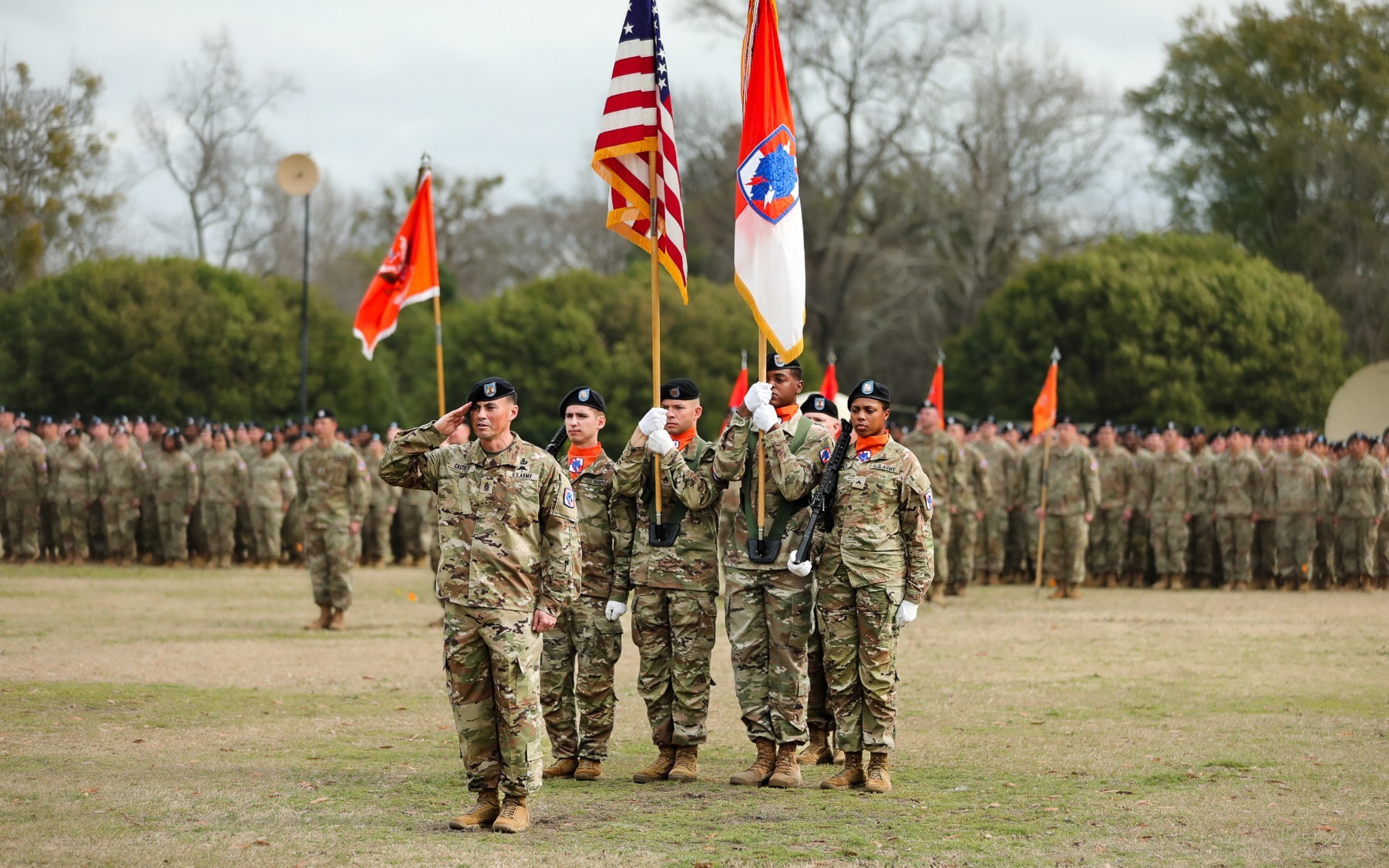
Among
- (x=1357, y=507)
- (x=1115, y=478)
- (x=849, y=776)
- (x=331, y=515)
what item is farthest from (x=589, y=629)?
(x=1357, y=507)

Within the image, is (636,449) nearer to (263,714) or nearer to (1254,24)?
(263,714)

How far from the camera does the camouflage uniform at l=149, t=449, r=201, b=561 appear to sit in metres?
23.1

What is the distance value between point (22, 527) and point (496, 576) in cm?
1881

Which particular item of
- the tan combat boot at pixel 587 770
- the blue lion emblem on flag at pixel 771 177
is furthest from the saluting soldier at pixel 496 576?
the blue lion emblem on flag at pixel 771 177

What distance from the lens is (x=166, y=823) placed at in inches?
278

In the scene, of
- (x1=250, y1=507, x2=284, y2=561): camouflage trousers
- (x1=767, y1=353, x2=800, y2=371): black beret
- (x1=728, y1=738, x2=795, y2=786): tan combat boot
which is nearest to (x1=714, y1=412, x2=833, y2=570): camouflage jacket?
(x1=767, y1=353, x2=800, y2=371): black beret

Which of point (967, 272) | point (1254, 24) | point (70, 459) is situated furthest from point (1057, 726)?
point (1254, 24)

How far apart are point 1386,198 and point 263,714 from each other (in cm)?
4468

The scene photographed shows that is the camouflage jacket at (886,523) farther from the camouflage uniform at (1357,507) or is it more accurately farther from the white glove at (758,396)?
the camouflage uniform at (1357,507)

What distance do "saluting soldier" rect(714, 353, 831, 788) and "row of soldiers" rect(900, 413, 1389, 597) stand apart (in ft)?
40.5

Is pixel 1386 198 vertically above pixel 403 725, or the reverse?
pixel 1386 198

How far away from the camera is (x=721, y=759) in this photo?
9.15m

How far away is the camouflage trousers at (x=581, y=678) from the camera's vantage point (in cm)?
843

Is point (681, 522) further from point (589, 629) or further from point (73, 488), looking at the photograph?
point (73, 488)
